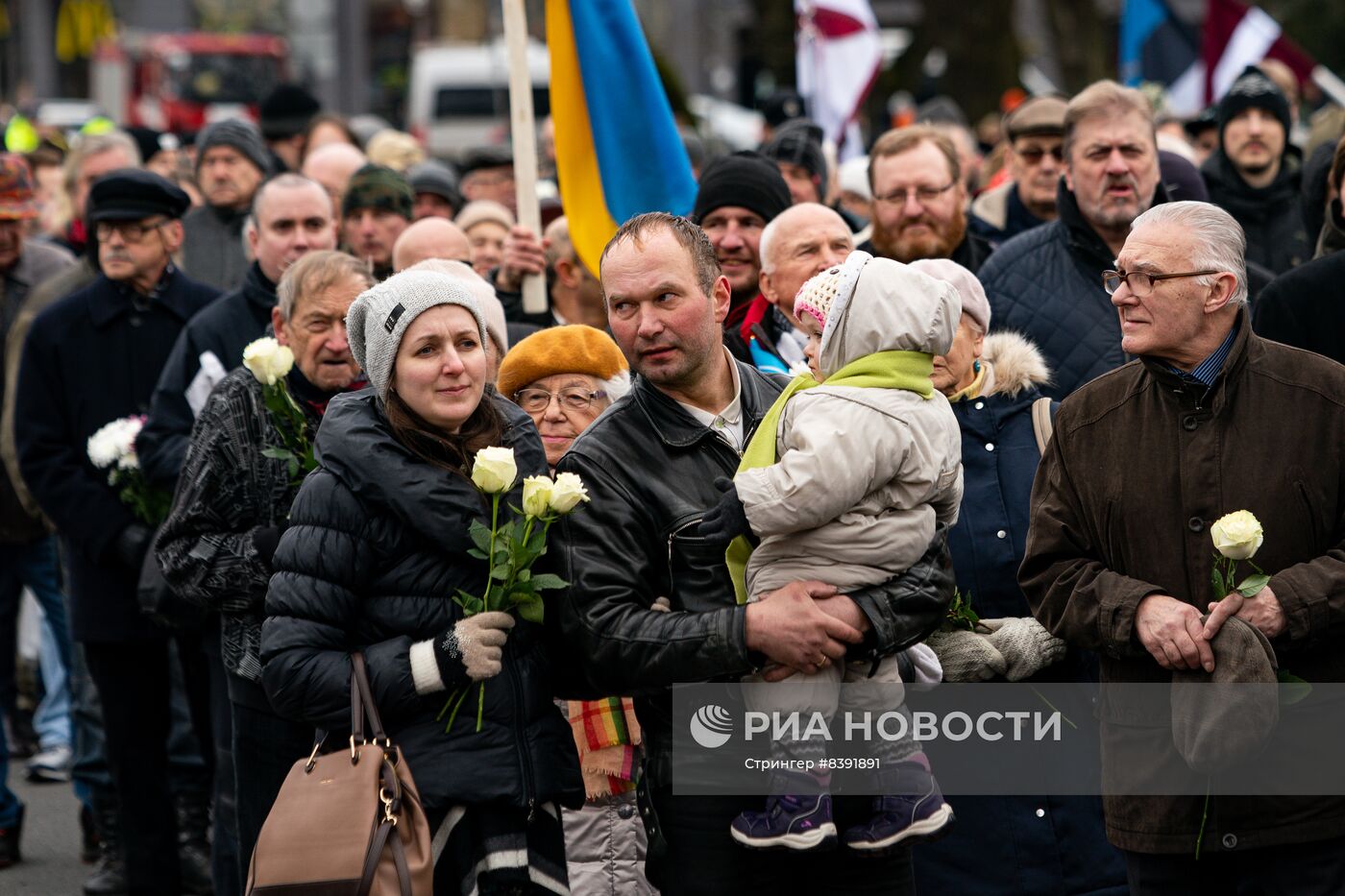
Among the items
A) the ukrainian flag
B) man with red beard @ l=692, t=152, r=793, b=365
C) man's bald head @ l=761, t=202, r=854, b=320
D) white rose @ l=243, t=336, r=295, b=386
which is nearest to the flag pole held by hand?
the ukrainian flag

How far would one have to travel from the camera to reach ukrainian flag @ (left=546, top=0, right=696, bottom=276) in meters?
6.98

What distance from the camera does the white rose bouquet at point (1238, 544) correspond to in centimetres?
420

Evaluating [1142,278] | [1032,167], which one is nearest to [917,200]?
[1032,167]

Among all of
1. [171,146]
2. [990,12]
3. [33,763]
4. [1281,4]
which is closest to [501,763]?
[33,763]

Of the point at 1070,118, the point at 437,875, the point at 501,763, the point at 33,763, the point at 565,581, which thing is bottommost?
the point at 33,763

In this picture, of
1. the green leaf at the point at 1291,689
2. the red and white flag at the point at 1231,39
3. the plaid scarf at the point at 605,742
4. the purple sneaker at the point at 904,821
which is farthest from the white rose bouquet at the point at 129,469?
the red and white flag at the point at 1231,39

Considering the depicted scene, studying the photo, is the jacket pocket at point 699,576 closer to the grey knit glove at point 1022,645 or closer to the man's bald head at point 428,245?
the grey knit glove at point 1022,645

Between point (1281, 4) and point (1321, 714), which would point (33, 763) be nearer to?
point (1321, 714)

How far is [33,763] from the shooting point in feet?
29.5

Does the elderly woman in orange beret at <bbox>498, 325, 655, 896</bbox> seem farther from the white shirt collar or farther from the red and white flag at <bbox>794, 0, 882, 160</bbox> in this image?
the red and white flag at <bbox>794, 0, 882, 160</bbox>

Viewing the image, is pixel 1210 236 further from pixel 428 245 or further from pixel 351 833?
pixel 428 245

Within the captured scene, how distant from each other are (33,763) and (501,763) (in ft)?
18.0

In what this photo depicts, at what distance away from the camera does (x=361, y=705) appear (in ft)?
13.8

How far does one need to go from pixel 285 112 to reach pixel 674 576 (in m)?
9.90
